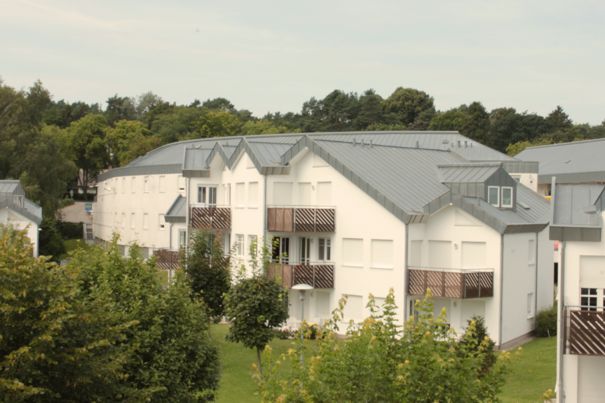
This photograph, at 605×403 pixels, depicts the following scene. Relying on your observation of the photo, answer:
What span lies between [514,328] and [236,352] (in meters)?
13.0

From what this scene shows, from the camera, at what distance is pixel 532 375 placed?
114ft

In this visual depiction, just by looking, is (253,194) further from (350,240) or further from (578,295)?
(578,295)

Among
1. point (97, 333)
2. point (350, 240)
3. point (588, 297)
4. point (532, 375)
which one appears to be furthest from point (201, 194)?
point (97, 333)

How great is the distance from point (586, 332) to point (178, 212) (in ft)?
128

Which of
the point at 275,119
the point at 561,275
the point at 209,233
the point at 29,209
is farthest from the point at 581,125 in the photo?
the point at 561,275

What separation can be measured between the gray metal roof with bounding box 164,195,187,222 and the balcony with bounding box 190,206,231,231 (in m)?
6.65

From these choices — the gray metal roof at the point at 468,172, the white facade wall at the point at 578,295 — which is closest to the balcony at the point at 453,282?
the gray metal roof at the point at 468,172

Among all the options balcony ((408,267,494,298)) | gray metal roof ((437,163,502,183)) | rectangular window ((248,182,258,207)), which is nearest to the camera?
balcony ((408,267,494,298))

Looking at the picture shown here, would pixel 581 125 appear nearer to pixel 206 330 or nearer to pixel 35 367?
pixel 206 330

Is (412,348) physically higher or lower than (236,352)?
higher

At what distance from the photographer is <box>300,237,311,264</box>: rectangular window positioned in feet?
153

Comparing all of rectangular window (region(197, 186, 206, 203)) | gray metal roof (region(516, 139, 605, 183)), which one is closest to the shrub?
rectangular window (region(197, 186, 206, 203))

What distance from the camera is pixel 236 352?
4028cm

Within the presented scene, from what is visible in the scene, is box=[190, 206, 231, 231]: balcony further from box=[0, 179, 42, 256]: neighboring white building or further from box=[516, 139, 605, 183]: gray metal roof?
box=[516, 139, 605, 183]: gray metal roof
